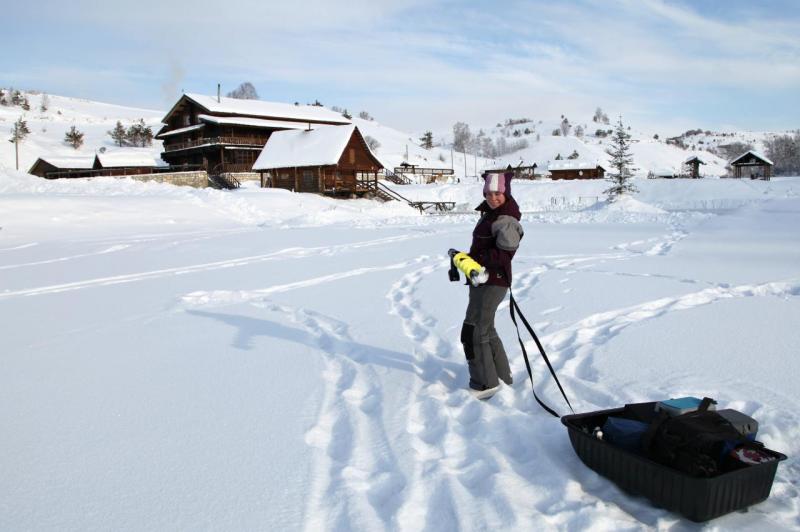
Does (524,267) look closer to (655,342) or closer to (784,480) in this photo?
(655,342)

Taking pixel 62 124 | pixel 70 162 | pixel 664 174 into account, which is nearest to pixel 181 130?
pixel 70 162

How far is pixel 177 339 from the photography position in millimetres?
6145

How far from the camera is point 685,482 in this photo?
2.68 m

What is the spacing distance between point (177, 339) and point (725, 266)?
8988 millimetres

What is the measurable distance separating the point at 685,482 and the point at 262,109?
5455cm

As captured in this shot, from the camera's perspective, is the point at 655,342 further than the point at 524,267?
No

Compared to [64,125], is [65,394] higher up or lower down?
lower down

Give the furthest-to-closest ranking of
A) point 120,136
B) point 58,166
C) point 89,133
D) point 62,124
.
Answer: point 62,124 → point 89,133 → point 120,136 → point 58,166

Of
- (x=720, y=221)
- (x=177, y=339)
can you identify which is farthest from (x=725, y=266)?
(x=720, y=221)

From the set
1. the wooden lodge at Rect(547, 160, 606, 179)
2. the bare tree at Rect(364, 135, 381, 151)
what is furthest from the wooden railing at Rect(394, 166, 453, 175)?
the bare tree at Rect(364, 135, 381, 151)

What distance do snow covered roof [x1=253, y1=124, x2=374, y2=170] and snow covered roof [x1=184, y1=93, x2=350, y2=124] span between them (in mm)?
9143

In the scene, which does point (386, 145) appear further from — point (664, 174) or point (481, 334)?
point (481, 334)

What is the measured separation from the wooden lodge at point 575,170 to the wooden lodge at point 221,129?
36288 mm

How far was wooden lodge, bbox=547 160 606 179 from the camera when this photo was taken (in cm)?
7312
